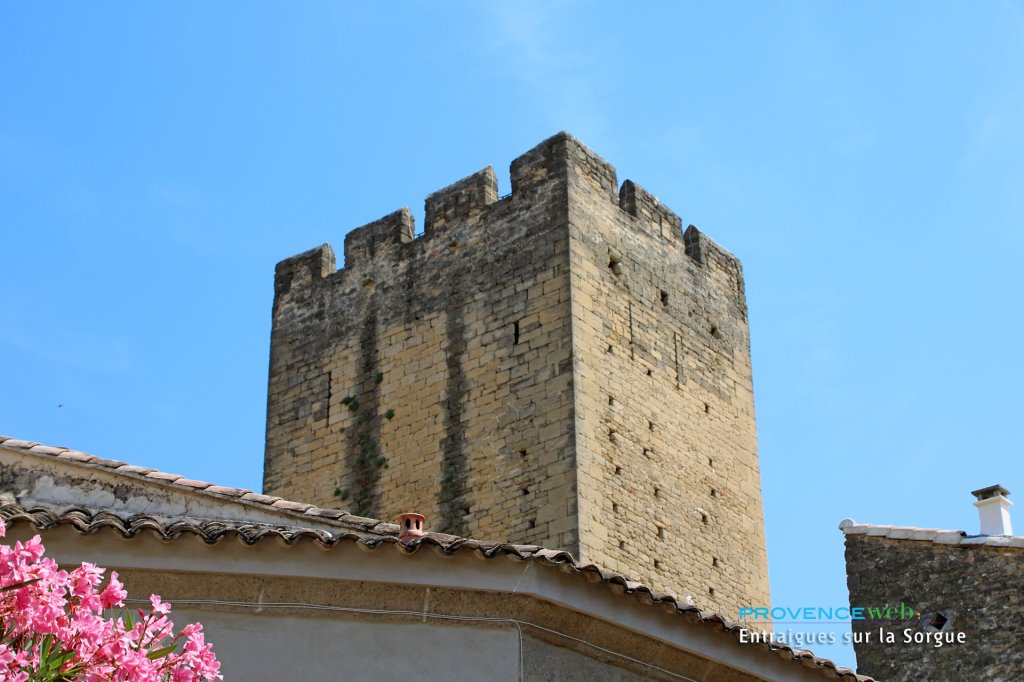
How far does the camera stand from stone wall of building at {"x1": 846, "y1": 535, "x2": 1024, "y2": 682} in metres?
13.6

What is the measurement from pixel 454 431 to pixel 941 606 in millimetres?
5859

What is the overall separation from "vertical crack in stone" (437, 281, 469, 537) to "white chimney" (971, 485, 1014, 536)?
511 centimetres

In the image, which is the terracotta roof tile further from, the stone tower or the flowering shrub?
the stone tower

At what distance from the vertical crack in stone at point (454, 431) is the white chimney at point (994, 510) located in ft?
16.8

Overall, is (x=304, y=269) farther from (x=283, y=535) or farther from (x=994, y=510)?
(x=283, y=535)

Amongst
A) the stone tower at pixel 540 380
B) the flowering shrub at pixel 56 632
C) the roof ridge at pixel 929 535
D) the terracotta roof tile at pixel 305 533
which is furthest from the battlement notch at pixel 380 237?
the flowering shrub at pixel 56 632

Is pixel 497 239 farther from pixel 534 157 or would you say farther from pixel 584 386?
pixel 584 386

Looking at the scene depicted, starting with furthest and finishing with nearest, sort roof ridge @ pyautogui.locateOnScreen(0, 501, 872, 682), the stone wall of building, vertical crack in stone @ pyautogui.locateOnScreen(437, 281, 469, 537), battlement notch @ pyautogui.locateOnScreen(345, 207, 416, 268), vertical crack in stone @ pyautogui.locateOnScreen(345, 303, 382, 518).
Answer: battlement notch @ pyautogui.locateOnScreen(345, 207, 416, 268)
vertical crack in stone @ pyautogui.locateOnScreen(345, 303, 382, 518)
vertical crack in stone @ pyautogui.locateOnScreen(437, 281, 469, 537)
the stone wall of building
roof ridge @ pyautogui.locateOnScreen(0, 501, 872, 682)

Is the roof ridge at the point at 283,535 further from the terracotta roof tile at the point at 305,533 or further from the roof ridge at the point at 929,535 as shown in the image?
the roof ridge at the point at 929,535

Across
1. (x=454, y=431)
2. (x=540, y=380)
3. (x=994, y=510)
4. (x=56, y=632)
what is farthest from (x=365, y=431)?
(x=56, y=632)

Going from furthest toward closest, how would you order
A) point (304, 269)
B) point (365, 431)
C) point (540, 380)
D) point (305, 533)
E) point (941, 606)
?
1. point (304, 269)
2. point (365, 431)
3. point (540, 380)
4. point (941, 606)
5. point (305, 533)

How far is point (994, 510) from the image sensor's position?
48.2 feet

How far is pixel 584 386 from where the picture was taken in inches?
673

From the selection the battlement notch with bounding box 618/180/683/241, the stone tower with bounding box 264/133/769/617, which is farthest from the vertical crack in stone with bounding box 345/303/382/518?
the battlement notch with bounding box 618/180/683/241
